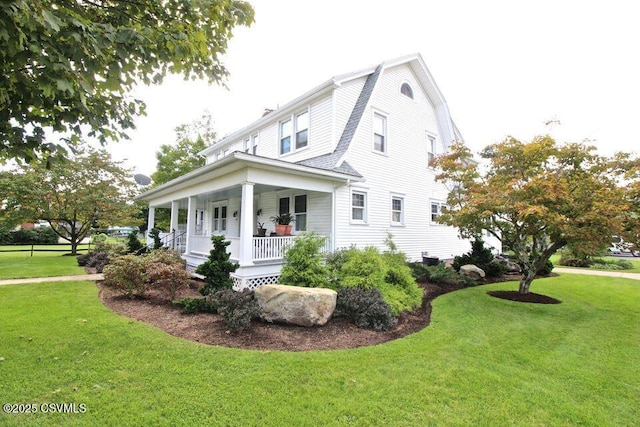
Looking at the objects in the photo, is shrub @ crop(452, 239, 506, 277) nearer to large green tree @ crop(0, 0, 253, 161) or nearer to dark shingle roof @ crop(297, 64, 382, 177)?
dark shingle roof @ crop(297, 64, 382, 177)

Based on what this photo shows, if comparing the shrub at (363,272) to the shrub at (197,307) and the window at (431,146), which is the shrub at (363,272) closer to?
the shrub at (197,307)

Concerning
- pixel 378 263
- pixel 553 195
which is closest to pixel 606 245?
pixel 553 195

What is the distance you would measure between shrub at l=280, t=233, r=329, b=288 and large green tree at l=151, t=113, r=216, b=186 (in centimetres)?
1827

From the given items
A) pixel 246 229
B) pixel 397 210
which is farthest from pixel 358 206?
pixel 246 229

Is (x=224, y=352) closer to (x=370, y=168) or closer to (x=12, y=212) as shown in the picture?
(x=370, y=168)

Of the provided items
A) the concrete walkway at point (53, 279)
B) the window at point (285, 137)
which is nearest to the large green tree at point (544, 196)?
the window at point (285, 137)

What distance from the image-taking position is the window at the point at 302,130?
1248 centimetres

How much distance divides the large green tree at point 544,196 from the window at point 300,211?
5.32 metres

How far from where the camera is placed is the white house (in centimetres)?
890

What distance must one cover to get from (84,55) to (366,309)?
5.63 meters

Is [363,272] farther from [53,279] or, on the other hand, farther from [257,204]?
[53,279]

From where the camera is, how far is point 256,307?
5.65 meters

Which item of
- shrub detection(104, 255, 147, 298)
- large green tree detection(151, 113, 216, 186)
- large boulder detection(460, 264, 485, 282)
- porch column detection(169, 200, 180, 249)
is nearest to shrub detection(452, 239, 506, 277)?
large boulder detection(460, 264, 485, 282)

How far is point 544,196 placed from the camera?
6785 mm
